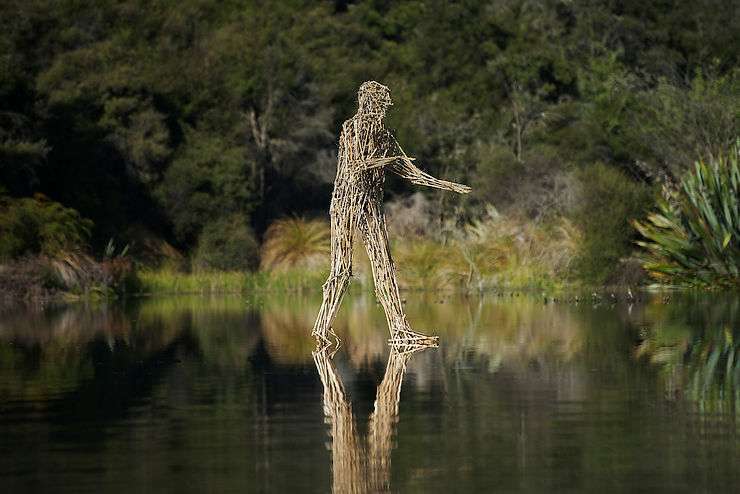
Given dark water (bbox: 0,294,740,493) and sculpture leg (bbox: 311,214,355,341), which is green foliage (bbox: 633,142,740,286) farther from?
sculpture leg (bbox: 311,214,355,341)

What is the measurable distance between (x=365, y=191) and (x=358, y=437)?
7093mm

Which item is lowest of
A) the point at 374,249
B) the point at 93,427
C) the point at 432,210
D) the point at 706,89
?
the point at 93,427

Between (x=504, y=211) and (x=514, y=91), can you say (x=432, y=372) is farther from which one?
(x=514, y=91)

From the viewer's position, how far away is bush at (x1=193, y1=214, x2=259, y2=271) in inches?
1634

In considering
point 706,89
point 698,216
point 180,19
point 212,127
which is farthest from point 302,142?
point 698,216

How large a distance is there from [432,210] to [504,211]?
129 inches

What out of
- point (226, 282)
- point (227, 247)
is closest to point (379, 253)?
point (226, 282)

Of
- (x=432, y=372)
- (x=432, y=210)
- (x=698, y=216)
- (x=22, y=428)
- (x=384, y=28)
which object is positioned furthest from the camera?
(x=384, y=28)

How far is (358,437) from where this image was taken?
32.8 ft

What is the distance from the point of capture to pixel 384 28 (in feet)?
189

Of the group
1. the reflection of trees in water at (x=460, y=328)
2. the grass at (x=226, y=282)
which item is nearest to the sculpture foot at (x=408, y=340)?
the reflection of trees in water at (x=460, y=328)

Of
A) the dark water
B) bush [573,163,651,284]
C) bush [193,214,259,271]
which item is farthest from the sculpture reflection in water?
bush [193,214,259,271]

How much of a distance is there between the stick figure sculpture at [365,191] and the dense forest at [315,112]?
17033 millimetres

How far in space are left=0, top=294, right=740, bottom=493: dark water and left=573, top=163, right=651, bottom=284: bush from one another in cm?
1132
